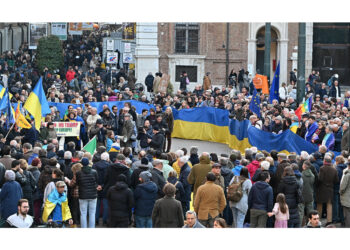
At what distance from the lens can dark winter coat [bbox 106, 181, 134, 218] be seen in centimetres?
1395

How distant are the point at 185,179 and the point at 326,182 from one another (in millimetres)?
2649

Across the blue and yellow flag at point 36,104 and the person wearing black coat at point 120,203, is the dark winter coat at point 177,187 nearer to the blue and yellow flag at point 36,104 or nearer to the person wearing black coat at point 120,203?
the person wearing black coat at point 120,203

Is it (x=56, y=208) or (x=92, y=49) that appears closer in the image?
(x=56, y=208)

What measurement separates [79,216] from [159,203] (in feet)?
9.03

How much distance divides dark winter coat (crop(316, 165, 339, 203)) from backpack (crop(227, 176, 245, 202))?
76.6 inches

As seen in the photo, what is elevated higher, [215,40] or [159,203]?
[215,40]

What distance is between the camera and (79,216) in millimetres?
15438

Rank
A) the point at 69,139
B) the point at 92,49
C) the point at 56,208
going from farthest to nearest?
the point at 92,49 → the point at 69,139 → the point at 56,208

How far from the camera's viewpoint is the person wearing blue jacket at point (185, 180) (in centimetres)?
1508

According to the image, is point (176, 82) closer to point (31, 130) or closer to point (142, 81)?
point (142, 81)

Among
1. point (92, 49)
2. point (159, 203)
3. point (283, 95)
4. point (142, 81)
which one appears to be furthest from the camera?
point (92, 49)

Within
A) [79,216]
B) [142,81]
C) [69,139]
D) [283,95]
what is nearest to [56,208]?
[79,216]

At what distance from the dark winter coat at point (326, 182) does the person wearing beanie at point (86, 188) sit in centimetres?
418

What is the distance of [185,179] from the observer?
1534cm
